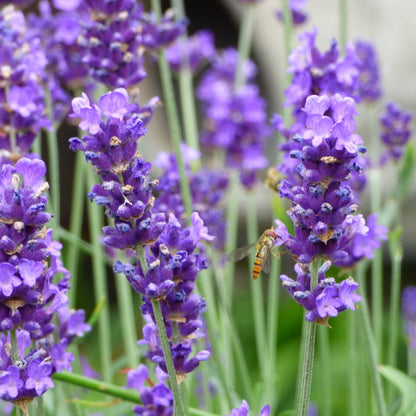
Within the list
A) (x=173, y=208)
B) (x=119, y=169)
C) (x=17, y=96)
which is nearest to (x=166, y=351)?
(x=119, y=169)

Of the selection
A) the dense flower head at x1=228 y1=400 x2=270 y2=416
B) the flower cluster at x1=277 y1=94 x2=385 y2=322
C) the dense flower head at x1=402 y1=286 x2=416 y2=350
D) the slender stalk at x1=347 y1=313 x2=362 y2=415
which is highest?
the flower cluster at x1=277 y1=94 x2=385 y2=322

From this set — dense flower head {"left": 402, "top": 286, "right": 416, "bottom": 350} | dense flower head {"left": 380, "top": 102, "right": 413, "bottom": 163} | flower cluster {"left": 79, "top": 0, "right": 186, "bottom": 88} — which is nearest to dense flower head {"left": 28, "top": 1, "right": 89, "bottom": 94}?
flower cluster {"left": 79, "top": 0, "right": 186, "bottom": 88}

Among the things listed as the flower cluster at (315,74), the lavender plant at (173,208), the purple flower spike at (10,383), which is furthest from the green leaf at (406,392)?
the purple flower spike at (10,383)

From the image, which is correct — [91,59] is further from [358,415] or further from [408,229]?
[408,229]

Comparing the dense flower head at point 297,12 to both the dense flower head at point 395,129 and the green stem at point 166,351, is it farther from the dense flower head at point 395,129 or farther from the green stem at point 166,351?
the green stem at point 166,351

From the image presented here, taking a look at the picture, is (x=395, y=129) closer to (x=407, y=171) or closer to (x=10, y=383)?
(x=407, y=171)

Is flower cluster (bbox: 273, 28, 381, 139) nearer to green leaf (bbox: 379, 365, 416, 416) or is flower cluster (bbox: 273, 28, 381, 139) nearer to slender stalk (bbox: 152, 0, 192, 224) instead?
slender stalk (bbox: 152, 0, 192, 224)
